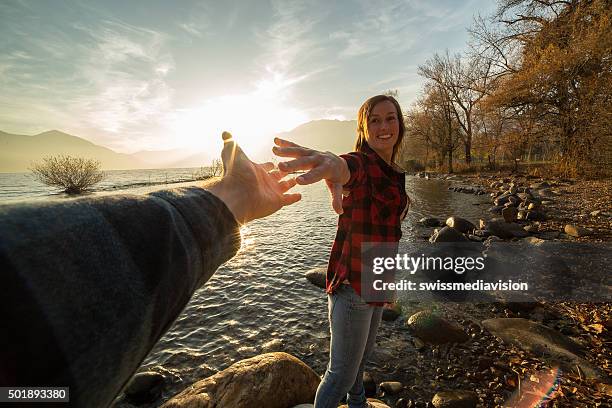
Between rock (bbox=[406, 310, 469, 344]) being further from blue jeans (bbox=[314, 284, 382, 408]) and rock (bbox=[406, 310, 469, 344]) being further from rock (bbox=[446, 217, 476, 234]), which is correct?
rock (bbox=[446, 217, 476, 234])

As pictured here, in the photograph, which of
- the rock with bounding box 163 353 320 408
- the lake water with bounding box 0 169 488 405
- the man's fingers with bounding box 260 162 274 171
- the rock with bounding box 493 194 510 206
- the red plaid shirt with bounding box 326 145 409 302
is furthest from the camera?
the rock with bounding box 493 194 510 206

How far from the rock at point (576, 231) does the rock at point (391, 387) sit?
30.8 feet

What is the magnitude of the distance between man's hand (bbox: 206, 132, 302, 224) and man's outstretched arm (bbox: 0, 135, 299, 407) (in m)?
0.42

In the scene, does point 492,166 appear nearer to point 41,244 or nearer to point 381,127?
point 381,127

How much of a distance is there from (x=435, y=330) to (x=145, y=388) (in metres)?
5.41

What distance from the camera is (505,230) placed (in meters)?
10.5

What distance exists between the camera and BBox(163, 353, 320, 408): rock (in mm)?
3400

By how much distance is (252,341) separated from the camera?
227 inches

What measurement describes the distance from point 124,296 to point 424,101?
152ft

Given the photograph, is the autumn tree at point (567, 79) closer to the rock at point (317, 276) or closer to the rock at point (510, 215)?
the rock at point (510, 215)

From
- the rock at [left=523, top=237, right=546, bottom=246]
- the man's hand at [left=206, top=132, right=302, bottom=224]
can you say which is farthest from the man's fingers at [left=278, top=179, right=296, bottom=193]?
the rock at [left=523, top=237, right=546, bottom=246]

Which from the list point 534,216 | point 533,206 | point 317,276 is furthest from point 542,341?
point 533,206

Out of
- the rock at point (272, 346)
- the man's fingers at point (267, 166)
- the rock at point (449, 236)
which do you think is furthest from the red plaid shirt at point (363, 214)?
the rock at point (449, 236)

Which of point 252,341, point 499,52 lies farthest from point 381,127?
point 499,52
